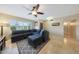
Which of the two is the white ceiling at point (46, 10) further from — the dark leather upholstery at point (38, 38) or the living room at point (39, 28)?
the dark leather upholstery at point (38, 38)

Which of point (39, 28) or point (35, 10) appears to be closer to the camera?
point (35, 10)

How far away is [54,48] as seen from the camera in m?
2.13

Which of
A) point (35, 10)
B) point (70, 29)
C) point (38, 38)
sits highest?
point (35, 10)

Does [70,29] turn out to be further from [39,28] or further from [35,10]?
[35,10]

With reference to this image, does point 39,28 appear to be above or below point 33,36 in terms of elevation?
above

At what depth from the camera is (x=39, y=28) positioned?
2.23 metres

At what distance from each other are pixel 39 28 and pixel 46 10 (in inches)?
16.4

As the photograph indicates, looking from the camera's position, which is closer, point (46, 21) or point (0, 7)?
point (0, 7)

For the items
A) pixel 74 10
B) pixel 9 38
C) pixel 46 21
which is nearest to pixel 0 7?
pixel 9 38

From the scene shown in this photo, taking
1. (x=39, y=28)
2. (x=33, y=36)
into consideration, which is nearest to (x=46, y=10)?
(x=39, y=28)

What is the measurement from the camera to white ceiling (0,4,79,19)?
207cm

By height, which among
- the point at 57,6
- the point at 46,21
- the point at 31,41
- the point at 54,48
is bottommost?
the point at 54,48
